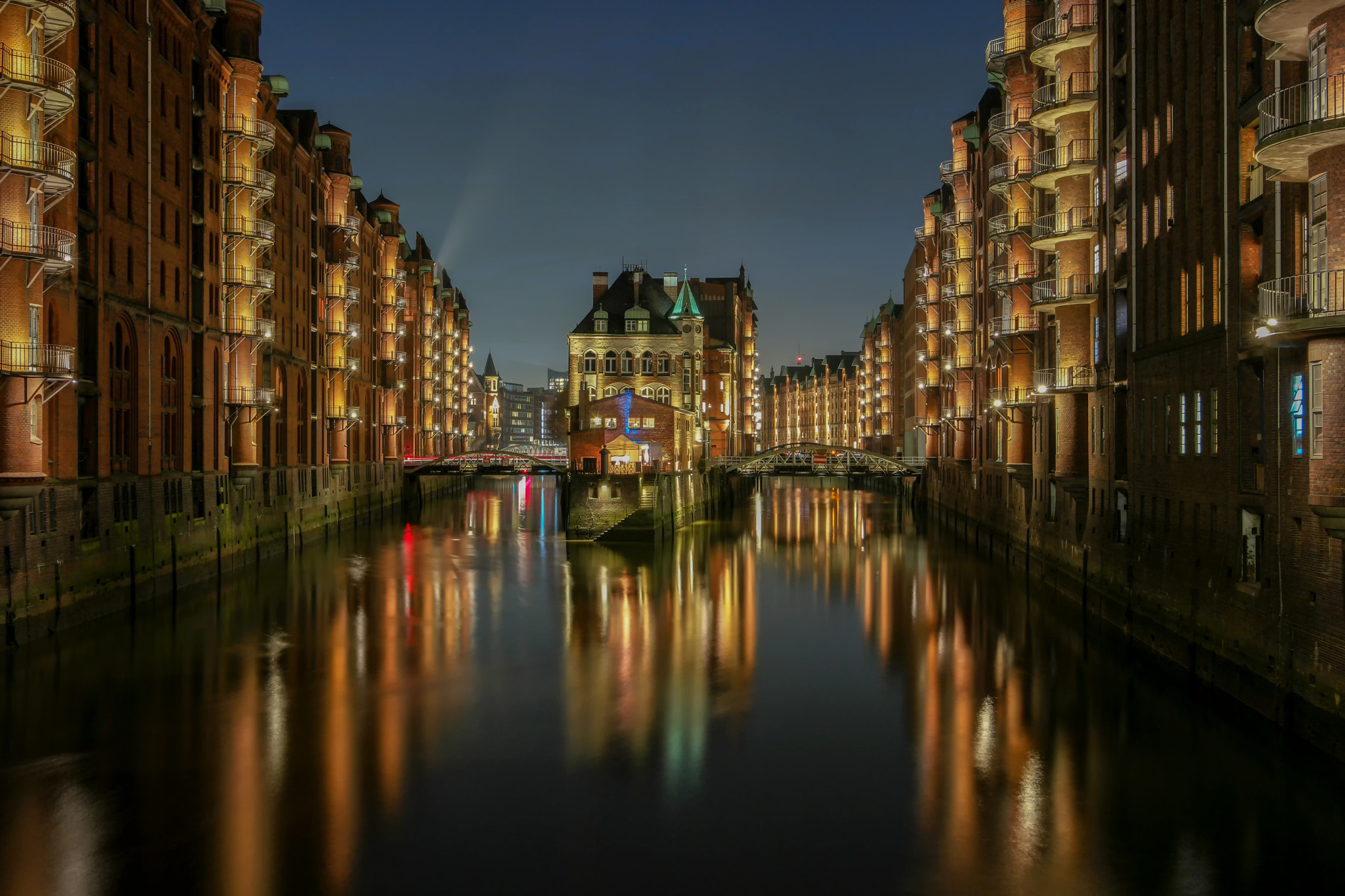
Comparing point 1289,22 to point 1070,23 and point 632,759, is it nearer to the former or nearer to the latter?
point 632,759

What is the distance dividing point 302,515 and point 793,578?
85.5ft

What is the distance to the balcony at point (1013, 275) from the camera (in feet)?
136

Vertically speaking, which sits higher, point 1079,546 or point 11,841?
point 1079,546

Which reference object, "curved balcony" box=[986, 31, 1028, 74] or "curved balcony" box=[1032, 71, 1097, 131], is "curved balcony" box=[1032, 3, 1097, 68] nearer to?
"curved balcony" box=[1032, 71, 1097, 131]

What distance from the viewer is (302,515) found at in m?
53.8

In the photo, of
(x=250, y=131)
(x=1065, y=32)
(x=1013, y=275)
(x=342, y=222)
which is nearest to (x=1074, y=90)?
(x=1065, y=32)

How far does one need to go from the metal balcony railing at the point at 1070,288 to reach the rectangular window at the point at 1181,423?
974 cm

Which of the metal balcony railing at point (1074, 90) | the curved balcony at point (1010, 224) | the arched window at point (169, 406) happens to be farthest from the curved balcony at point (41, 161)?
the curved balcony at point (1010, 224)

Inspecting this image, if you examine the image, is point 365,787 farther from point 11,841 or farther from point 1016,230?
point 1016,230

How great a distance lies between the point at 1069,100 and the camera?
34500 mm

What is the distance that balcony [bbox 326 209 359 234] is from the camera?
206ft

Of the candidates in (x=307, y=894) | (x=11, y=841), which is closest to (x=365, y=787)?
(x=307, y=894)

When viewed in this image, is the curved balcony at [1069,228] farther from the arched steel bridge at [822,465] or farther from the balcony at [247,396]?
the arched steel bridge at [822,465]

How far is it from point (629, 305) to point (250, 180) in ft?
151
